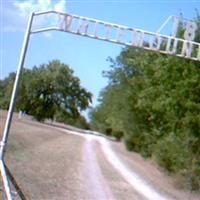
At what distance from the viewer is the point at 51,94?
116062mm

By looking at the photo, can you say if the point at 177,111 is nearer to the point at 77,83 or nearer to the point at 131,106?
the point at 131,106

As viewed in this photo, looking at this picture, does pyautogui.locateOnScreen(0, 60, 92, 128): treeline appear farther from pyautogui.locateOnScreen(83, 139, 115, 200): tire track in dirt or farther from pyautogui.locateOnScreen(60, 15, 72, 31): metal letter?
pyautogui.locateOnScreen(60, 15, 72, 31): metal letter

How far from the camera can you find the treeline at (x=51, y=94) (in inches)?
4385

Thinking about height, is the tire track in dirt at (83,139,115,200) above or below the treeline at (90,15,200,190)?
below

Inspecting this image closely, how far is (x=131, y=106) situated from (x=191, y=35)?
41459mm

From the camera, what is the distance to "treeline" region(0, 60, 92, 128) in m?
111

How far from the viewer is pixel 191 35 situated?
11.9 metres

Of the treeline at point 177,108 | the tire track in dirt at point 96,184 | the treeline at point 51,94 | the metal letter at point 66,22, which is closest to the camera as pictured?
the metal letter at point 66,22

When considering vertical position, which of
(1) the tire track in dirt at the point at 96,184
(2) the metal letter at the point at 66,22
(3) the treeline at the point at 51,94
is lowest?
(1) the tire track in dirt at the point at 96,184

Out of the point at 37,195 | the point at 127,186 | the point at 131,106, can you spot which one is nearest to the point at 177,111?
the point at 127,186

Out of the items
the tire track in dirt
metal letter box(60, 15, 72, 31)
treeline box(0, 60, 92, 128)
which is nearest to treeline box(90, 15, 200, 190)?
the tire track in dirt

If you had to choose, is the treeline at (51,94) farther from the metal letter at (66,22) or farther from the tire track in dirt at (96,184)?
the metal letter at (66,22)

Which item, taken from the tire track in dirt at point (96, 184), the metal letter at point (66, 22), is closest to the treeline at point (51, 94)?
the tire track in dirt at point (96, 184)

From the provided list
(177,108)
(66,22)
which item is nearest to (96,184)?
(177,108)
